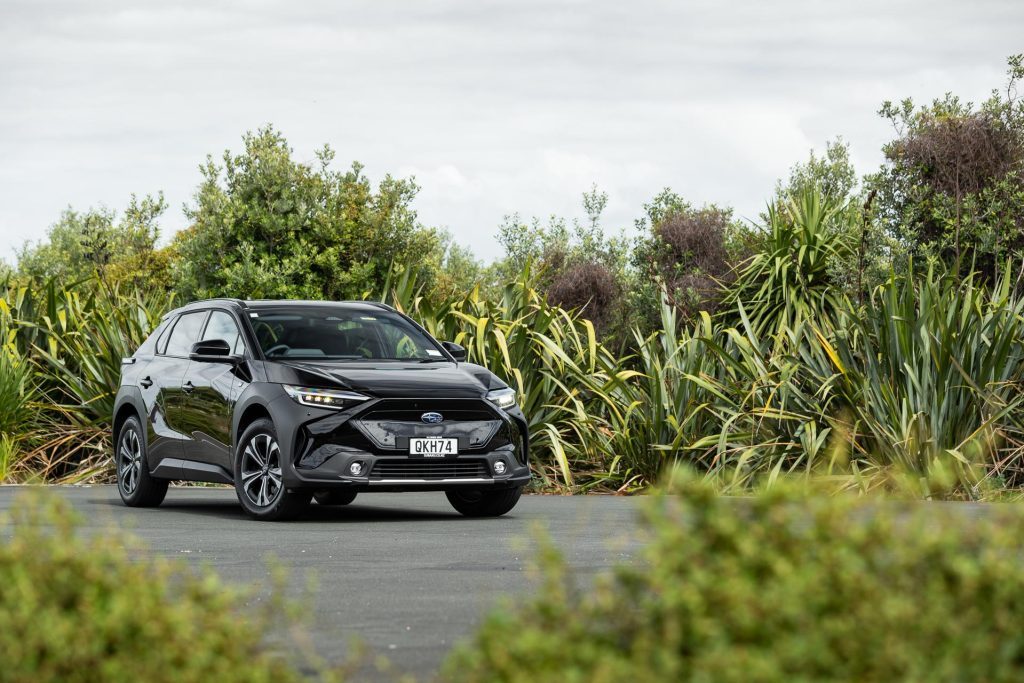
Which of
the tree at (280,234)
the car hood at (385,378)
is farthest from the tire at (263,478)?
the tree at (280,234)

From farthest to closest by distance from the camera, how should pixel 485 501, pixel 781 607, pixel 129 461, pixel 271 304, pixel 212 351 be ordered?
1. pixel 129 461
2. pixel 271 304
3. pixel 485 501
4. pixel 212 351
5. pixel 781 607

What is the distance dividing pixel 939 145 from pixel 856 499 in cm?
1724

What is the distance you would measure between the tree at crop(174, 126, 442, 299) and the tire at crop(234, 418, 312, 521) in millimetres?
14010

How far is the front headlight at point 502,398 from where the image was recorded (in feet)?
38.7

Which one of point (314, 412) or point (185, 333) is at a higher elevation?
point (185, 333)

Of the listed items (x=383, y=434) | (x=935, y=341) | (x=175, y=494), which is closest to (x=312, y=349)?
(x=383, y=434)

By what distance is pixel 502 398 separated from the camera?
11.8 meters

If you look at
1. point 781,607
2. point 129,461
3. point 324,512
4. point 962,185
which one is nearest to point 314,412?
point 324,512

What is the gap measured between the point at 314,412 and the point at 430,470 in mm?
923

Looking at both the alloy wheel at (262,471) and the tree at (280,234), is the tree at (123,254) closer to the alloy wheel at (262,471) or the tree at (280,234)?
the tree at (280,234)

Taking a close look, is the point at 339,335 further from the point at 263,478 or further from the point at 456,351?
the point at 263,478

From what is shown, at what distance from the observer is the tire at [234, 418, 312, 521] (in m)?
11.4

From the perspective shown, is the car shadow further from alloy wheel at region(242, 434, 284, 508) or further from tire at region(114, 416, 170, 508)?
alloy wheel at region(242, 434, 284, 508)

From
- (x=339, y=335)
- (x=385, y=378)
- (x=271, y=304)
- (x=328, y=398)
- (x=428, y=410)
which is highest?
(x=271, y=304)
